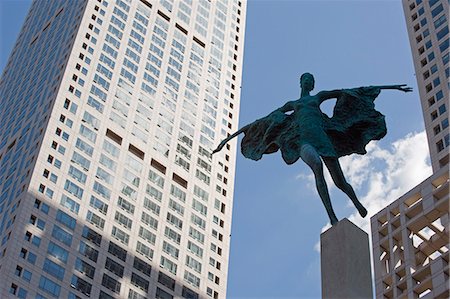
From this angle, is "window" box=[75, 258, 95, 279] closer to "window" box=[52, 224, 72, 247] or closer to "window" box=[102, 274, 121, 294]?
"window" box=[102, 274, 121, 294]

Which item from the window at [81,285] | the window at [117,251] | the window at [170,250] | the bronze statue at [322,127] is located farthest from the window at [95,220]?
the bronze statue at [322,127]

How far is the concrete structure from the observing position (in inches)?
3543

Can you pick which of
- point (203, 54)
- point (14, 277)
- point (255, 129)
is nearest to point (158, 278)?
point (14, 277)

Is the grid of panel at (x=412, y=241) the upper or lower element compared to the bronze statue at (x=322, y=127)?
upper

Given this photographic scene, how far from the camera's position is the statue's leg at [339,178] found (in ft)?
63.0

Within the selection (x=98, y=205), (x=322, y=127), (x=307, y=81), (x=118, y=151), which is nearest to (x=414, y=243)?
(x=98, y=205)

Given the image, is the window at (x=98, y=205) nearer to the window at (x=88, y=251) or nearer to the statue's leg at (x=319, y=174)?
the window at (x=88, y=251)

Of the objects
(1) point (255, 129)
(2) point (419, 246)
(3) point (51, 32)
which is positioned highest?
(3) point (51, 32)

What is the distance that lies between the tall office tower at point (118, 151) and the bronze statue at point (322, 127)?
67744mm

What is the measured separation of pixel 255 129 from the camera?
2184cm

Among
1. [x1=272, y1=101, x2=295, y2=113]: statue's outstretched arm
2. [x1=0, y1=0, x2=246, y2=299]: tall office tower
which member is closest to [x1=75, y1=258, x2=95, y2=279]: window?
[x1=0, y1=0, x2=246, y2=299]: tall office tower

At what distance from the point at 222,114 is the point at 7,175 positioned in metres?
35.0

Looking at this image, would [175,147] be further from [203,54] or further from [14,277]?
[14,277]

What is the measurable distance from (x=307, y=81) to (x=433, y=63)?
8006 cm
